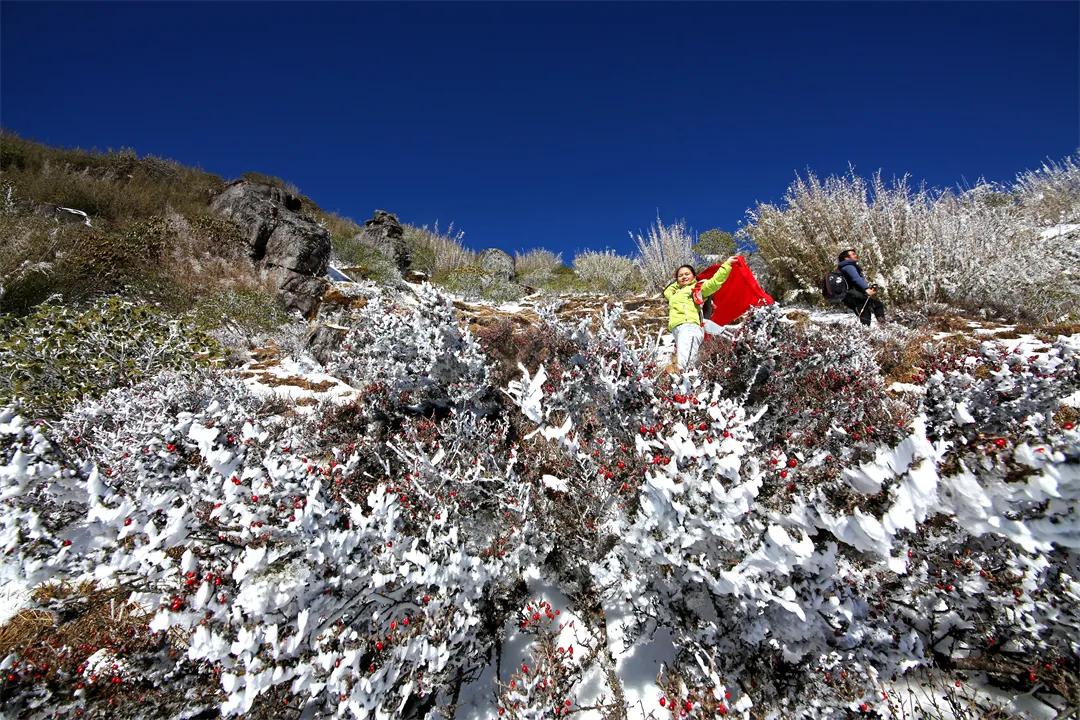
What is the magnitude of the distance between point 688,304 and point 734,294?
1.30m

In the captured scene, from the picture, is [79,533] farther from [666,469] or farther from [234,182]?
[234,182]

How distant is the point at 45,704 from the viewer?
5.48 ft

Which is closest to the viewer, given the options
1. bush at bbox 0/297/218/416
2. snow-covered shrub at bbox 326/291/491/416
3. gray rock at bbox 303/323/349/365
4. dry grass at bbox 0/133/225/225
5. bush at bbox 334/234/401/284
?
snow-covered shrub at bbox 326/291/491/416

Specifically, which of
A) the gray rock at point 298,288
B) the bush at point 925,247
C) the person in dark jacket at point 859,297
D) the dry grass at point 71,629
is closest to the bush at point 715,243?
the bush at point 925,247

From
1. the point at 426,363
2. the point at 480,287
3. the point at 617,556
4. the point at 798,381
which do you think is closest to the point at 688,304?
the point at 798,381

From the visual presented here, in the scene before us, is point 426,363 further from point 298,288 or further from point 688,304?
point 298,288

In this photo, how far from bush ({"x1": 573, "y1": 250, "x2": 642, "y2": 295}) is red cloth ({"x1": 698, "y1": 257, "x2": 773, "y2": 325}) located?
5.70 meters

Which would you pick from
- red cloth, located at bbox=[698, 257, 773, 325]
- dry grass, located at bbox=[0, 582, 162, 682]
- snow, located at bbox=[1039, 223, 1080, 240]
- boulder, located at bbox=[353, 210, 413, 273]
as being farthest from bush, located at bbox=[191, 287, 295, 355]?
snow, located at bbox=[1039, 223, 1080, 240]

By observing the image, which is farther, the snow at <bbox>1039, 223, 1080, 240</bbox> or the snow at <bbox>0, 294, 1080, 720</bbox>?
the snow at <bbox>1039, 223, 1080, 240</bbox>

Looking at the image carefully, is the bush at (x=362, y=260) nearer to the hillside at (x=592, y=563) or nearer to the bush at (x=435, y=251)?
the bush at (x=435, y=251)

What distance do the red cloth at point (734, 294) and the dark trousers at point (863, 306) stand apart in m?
1.14

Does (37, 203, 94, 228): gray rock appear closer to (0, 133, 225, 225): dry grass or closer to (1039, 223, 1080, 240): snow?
(0, 133, 225, 225): dry grass

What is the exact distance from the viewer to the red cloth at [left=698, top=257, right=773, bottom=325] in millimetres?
5656

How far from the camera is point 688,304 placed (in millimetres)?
5027
